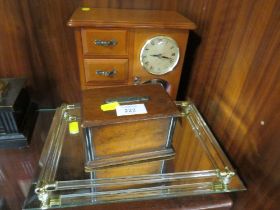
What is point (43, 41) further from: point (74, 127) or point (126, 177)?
point (126, 177)

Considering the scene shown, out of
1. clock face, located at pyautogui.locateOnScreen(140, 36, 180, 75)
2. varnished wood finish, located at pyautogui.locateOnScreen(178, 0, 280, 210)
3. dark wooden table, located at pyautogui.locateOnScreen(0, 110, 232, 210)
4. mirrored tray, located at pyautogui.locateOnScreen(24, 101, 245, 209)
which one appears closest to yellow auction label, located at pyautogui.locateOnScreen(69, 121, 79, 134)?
mirrored tray, located at pyautogui.locateOnScreen(24, 101, 245, 209)

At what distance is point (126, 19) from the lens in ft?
2.59

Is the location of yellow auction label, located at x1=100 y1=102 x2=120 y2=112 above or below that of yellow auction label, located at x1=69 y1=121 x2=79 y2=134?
above

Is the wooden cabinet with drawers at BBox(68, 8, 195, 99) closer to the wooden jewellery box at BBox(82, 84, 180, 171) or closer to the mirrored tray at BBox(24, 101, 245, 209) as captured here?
the wooden jewellery box at BBox(82, 84, 180, 171)

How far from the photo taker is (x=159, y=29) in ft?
2.62

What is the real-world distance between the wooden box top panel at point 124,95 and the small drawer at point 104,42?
0.17 m

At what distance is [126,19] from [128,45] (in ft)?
0.30

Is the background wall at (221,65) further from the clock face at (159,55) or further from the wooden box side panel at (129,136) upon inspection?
the wooden box side panel at (129,136)

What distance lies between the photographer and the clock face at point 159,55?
2.69 feet

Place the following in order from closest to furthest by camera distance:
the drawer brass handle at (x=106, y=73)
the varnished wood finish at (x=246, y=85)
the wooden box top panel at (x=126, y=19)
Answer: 1. the varnished wood finish at (x=246, y=85)
2. the wooden box top panel at (x=126, y=19)
3. the drawer brass handle at (x=106, y=73)

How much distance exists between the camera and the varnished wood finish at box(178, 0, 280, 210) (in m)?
0.56

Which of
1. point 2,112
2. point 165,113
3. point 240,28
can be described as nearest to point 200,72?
point 240,28

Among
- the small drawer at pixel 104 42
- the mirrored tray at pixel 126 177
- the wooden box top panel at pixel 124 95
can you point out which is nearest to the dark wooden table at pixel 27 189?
the mirrored tray at pixel 126 177

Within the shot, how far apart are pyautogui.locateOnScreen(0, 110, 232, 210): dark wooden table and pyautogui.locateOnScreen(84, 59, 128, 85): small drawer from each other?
0.31m
